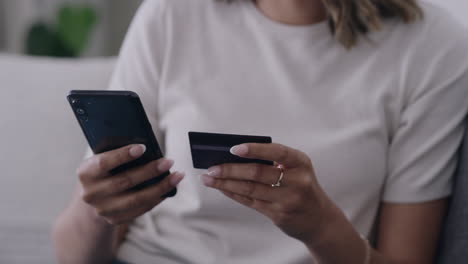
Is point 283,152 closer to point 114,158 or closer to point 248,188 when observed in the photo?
point 248,188

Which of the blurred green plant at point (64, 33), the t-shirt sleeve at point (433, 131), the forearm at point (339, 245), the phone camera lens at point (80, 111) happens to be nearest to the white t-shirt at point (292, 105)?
the t-shirt sleeve at point (433, 131)

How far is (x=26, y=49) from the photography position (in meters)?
2.20

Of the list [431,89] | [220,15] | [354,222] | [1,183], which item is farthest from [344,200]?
[1,183]

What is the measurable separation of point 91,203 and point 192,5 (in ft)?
1.28

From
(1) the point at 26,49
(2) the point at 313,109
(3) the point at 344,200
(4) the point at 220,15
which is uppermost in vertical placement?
(4) the point at 220,15

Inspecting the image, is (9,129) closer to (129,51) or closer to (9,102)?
(9,102)

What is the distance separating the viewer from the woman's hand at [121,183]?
70 centimetres

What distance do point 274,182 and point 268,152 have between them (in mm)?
47

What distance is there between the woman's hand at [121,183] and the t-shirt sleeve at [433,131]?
14.1 inches

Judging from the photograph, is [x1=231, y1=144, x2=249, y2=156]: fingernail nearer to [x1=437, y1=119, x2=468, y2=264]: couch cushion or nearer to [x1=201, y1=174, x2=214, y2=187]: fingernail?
[x1=201, y1=174, x2=214, y2=187]: fingernail

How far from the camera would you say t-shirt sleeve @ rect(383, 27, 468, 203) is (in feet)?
2.88

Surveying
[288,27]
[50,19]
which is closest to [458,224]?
[288,27]

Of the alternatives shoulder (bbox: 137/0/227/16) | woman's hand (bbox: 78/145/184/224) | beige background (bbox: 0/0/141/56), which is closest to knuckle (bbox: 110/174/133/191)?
woman's hand (bbox: 78/145/184/224)

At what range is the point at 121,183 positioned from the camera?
2.36 feet
